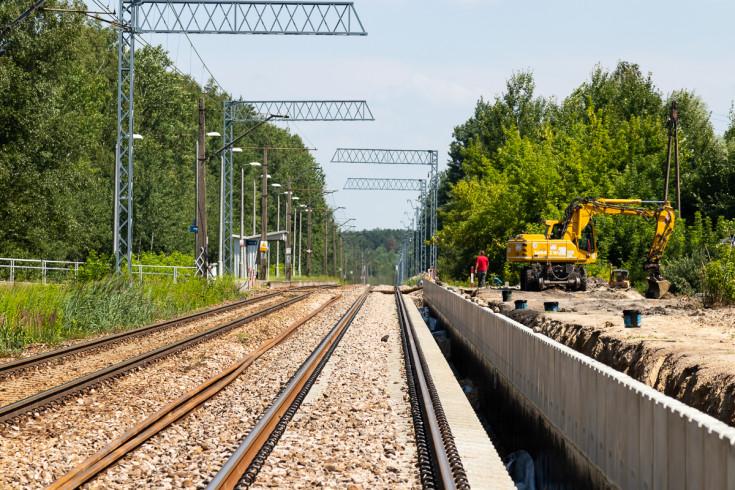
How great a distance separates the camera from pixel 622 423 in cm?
686

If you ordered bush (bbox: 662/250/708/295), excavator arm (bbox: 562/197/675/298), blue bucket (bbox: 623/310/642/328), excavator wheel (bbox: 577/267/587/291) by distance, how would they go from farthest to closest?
excavator wheel (bbox: 577/267/587/291) → bush (bbox: 662/250/708/295) → excavator arm (bbox: 562/197/675/298) → blue bucket (bbox: 623/310/642/328)

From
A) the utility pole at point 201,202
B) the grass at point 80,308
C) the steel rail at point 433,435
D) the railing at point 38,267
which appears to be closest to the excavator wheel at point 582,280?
the grass at point 80,308

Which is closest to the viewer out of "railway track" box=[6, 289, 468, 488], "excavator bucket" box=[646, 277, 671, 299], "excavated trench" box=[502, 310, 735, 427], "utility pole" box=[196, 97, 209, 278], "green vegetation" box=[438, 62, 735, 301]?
"railway track" box=[6, 289, 468, 488]

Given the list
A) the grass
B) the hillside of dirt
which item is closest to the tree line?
the grass

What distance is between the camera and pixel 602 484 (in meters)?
7.48

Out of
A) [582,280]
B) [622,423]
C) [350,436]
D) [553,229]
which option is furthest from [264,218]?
[622,423]

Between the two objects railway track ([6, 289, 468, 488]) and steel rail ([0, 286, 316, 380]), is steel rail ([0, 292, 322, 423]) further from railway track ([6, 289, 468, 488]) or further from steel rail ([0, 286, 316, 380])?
steel rail ([0, 286, 316, 380])

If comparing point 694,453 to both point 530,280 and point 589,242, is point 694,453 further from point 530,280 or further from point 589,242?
point 589,242

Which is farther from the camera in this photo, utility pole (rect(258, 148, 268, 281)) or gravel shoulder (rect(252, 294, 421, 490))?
utility pole (rect(258, 148, 268, 281))

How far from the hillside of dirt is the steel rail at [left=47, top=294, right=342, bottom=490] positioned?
580 cm

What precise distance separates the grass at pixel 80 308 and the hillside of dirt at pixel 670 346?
1133 cm

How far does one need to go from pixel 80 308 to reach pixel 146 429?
14972 mm

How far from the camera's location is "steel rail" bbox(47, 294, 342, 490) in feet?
26.6

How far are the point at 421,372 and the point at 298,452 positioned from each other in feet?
22.0
